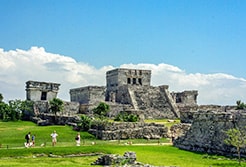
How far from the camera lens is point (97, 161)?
934 inches

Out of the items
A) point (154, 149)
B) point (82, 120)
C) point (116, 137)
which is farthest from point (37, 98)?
point (154, 149)

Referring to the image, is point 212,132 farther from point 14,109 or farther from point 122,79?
point 122,79

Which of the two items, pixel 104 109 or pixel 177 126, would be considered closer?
pixel 177 126

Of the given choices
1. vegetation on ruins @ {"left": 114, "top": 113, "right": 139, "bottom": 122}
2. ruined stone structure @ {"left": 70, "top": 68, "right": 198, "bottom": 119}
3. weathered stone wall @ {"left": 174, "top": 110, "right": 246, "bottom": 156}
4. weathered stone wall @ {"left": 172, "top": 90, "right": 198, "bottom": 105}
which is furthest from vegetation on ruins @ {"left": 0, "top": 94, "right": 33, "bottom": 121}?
weathered stone wall @ {"left": 172, "top": 90, "right": 198, "bottom": 105}

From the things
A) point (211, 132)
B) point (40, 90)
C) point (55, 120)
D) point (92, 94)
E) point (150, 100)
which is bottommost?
point (211, 132)

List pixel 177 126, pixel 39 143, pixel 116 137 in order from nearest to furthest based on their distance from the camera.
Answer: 1. pixel 39 143
2. pixel 116 137
3. pixel 177 126

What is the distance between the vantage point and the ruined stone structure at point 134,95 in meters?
57.0

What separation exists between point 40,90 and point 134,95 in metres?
15.0

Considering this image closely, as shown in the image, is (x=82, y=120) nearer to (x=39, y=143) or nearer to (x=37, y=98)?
(x=39, y=143)

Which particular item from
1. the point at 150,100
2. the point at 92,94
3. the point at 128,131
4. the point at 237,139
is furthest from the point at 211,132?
the point at 92,94

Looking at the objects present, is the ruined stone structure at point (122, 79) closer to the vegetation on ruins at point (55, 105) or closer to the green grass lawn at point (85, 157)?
the vegetation on ruins at point (55, 105)

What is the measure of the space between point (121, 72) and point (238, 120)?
1519 inches

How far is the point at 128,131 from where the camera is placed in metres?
38.8

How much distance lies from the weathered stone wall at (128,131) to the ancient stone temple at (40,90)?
54.4 ft
